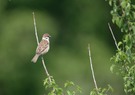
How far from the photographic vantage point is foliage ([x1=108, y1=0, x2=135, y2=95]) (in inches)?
308

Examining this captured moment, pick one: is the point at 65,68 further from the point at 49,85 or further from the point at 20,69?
the point at 49,85

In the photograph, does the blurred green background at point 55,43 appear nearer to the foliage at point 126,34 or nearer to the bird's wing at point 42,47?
the bird's wing at point 42,47

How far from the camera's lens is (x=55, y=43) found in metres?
21.3

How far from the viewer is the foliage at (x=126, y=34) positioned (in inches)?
308

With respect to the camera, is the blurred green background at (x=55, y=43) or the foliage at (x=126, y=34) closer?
the foliage at (x=126, y=34)

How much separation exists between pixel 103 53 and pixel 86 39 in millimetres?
605

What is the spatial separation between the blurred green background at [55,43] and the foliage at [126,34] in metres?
11.3

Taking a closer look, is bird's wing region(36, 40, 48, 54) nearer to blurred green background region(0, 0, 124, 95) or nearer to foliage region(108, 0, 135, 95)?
foliage region(108, 0, 135, 95)

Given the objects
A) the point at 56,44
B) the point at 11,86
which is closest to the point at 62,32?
the point at 56,44

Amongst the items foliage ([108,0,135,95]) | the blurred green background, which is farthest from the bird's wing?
the blurred green background

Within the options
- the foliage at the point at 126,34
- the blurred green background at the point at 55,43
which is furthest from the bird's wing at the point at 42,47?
the blurred green background at the point at 55,43

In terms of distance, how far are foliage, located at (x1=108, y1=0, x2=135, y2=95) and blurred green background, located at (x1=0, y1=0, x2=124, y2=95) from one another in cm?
1127

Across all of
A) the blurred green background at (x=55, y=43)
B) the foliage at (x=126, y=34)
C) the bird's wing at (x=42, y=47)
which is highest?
the blurred green background at (x=55, y=43)

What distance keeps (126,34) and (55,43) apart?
13.4 meters
